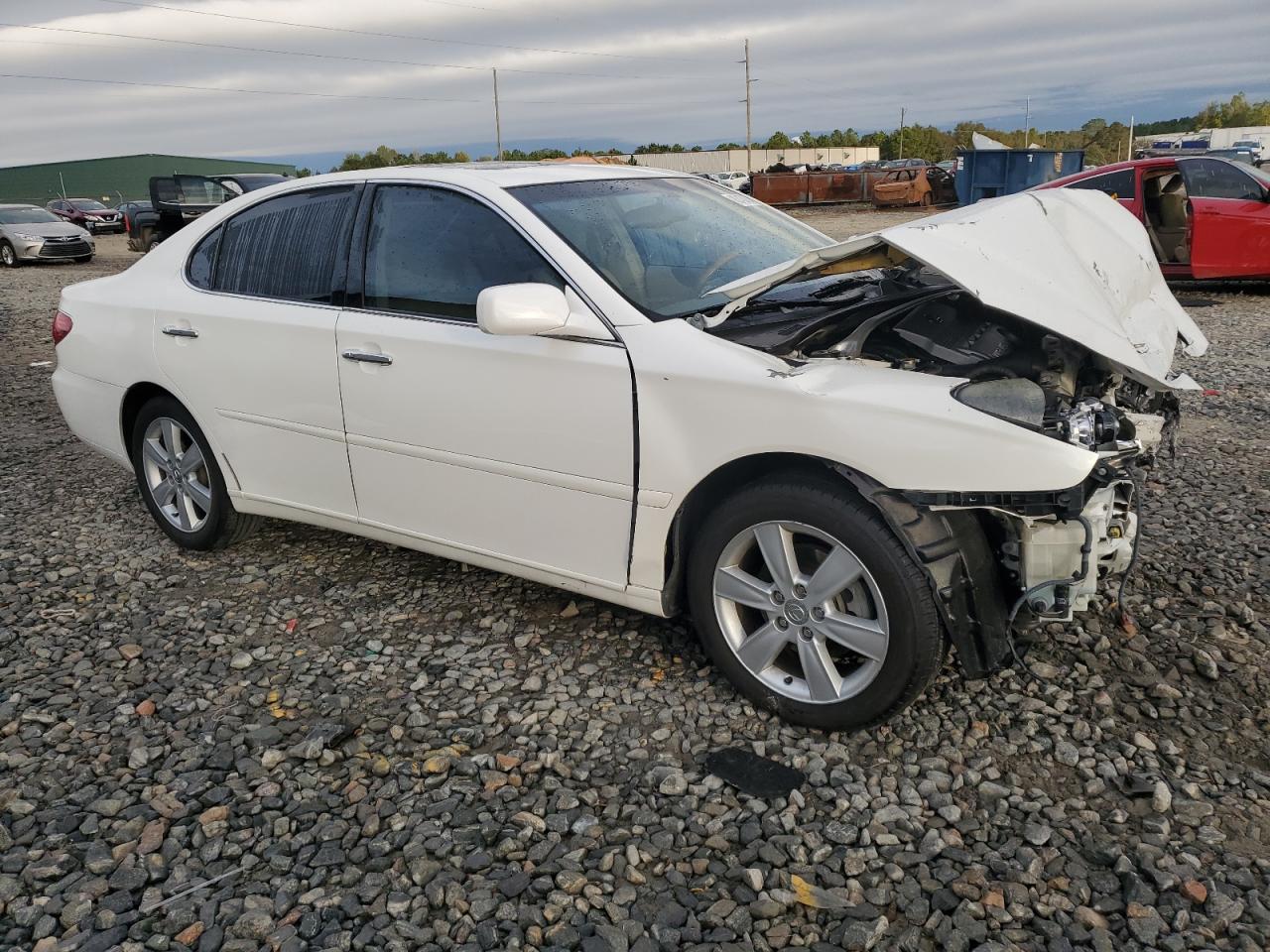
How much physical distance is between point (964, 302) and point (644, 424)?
3.73ft

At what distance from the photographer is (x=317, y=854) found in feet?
8.73

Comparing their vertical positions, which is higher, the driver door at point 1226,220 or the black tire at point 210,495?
the driver door at point 1226,220

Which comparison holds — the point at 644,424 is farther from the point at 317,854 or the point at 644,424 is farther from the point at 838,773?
the point at 317,854

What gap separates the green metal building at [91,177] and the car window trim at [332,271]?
6891 cm

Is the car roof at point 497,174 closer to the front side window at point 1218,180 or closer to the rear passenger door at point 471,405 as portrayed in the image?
the rear passenger door at point 471,405

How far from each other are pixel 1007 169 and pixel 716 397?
2293 centimetres

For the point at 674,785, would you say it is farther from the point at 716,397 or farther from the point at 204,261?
the point at 204,261

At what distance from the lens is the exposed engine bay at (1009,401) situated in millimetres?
2758

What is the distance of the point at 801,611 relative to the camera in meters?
3.01

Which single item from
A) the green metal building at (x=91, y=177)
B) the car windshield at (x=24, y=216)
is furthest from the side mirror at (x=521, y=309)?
the green metal building at (x=91, y=177)

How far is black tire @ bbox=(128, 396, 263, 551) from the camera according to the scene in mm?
4547

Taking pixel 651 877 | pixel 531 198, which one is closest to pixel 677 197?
pixel 531 198

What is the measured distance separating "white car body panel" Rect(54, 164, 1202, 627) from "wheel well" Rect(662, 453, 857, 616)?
0.04 metres

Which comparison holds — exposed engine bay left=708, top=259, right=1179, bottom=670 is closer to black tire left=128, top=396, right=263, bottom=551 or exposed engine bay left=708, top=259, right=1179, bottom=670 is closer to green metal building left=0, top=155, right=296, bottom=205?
black tire left=128, top=396, right=263, bottom=551
